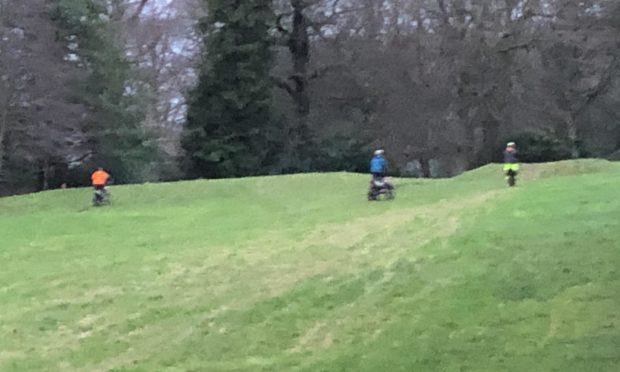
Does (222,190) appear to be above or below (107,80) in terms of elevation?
below

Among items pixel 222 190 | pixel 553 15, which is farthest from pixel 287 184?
pixel 553 15

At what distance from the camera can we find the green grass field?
354 inches

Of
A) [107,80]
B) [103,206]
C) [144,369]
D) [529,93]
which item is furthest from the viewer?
[529,93]

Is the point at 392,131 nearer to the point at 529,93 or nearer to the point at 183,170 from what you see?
the point at 529,93

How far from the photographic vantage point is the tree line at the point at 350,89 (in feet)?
107

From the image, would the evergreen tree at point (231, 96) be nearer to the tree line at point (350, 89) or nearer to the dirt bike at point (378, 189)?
the tree line at point (350, 89)

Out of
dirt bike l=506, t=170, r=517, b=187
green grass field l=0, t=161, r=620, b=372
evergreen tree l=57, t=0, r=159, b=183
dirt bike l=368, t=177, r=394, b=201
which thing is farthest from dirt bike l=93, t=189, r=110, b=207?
dirt bike l=506, t=170, r=517, b=187

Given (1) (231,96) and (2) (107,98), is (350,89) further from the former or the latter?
(2) (107,98)

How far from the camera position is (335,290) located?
11.2 metres

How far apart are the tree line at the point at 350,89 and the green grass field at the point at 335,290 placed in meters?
14.7

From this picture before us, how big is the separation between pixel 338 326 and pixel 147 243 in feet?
22.7

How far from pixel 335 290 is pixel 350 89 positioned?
88.9 feet

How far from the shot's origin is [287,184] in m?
26.2

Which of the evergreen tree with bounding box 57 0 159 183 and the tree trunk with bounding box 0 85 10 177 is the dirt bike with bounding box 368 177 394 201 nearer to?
the tree trunk with bounding box 0 85 10 177
